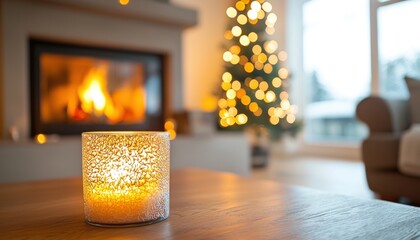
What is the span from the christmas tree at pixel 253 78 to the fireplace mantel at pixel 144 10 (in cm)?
124

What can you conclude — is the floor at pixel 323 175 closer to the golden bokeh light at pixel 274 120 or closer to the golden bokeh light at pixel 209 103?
the golden bokeh light at pixel 274 120

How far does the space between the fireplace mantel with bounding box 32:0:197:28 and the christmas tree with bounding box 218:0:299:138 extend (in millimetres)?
1238

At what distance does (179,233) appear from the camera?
570 mm

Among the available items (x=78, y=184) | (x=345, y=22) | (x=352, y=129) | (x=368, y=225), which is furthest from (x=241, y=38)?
(x=368, y=225)

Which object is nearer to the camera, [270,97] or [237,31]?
[270,97]

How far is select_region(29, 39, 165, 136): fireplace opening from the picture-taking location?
8.75 ft

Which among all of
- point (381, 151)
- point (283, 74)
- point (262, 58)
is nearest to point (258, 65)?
point (262, 58)

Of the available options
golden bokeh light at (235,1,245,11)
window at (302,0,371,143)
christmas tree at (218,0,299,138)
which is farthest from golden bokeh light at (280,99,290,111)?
→ golden bokeh light at (235,1,245,11)

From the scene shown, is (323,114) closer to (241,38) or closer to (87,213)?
(241,38)

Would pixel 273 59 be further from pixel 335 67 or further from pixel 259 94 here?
pixel 335 67

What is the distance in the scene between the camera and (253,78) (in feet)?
13.8

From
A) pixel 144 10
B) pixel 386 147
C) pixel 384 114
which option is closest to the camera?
pixel 386 147

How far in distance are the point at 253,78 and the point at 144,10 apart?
5.74 feet

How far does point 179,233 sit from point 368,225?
0.31m
